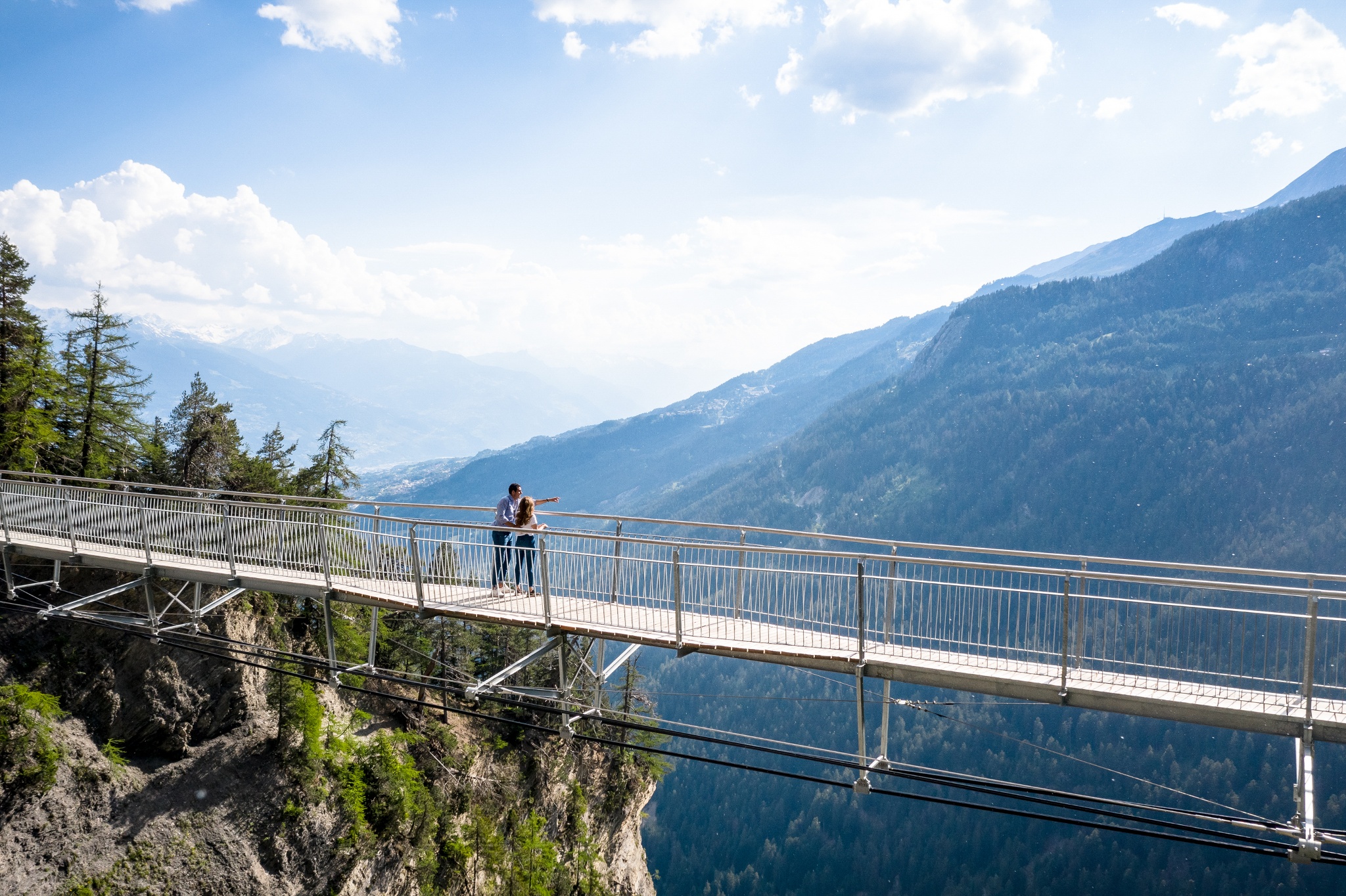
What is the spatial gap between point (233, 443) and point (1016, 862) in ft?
424

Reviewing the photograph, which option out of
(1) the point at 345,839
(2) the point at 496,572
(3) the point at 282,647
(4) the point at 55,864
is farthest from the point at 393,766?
(2) the point at 496,572

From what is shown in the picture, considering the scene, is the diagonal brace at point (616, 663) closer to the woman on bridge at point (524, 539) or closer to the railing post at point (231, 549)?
→ the woman on bridge at point (524, 539)

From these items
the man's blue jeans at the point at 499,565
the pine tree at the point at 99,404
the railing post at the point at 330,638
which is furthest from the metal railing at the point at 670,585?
the pine tree at the point at 99,404

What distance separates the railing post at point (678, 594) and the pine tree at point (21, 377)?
26.0 metres

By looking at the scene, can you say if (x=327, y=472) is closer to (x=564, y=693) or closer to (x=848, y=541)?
(x=848, y=541)

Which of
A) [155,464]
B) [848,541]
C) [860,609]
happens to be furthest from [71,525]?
[155,464]

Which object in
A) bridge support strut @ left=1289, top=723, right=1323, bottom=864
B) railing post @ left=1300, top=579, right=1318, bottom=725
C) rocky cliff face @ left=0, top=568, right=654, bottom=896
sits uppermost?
railing post @ left=1300, top=579, right=1318, bottom=725

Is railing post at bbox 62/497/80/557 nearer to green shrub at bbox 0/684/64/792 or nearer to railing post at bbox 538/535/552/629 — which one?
green shrub at bbox 0/684/64/792

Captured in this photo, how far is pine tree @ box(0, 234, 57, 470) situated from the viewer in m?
28.3

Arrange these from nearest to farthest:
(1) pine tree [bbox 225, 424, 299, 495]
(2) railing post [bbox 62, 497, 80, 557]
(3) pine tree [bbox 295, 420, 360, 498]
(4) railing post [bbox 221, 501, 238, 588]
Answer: (4) railing post [bbox 221, 501, 238, 588] → (2) railing post [bbox 62, 497, 80, 557] → (1) pine tree [bbox 225, 424, 299, 495] → (3) pine tree [bbox 295, 420, 360, 498]

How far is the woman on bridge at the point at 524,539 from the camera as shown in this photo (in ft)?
47.8

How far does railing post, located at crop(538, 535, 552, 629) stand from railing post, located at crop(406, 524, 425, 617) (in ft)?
6.81

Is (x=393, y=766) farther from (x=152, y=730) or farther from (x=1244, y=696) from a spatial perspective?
(x=1244, y=696)

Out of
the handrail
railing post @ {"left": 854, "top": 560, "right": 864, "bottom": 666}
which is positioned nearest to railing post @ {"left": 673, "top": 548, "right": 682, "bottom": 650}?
the handrail
